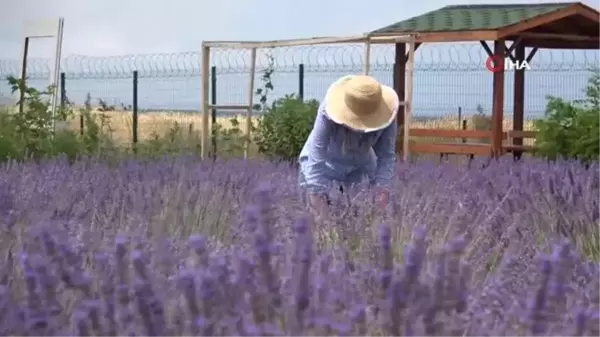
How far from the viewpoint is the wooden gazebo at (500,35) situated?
1295 cm

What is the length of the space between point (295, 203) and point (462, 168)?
293 centimetres

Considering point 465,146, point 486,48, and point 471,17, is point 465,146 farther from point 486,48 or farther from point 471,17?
point 471,17

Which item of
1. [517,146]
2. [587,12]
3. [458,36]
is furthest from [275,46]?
[587,12]

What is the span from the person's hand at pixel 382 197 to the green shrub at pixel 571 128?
6723 millimetres

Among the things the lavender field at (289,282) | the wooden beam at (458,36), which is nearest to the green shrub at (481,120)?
the wooden beam at (458,36)

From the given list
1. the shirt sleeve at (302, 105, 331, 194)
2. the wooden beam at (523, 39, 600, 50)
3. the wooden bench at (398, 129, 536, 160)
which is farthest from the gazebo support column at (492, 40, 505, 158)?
the shirt sleeve at (302, 105, 331, 194)

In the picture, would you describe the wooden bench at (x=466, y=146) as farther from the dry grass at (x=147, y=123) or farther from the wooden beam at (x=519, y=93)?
the dry grass at (x=147, y=123)

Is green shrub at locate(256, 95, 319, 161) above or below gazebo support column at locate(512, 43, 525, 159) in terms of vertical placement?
below

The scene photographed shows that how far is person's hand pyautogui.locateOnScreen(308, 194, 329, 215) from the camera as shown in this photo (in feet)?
11.9

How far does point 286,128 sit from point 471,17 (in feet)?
11.9

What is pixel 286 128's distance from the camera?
12.0 m

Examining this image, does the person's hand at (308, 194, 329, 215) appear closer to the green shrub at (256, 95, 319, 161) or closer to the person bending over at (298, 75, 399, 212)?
the person bending over at (298, 75, 399, 212)

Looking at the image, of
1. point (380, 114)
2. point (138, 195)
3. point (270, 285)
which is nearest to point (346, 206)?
point (138, 195)

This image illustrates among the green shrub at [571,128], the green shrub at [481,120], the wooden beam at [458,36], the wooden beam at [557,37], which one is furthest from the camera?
the green shrub at [481,120]
